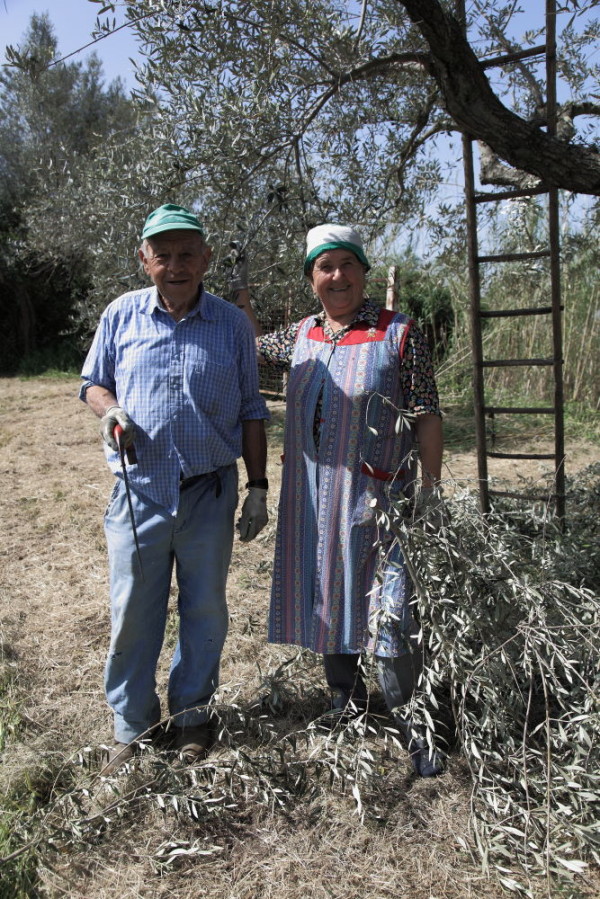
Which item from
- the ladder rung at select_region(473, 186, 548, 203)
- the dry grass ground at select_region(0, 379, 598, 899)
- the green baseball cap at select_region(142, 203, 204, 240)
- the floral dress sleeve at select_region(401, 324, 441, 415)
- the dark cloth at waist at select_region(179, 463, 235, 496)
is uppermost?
the ladder rung at select_region(473, 186, 548, 203)

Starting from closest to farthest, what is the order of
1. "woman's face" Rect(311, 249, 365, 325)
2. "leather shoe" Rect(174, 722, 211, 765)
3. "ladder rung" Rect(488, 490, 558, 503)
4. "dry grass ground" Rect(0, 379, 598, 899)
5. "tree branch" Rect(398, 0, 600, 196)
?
"dry grass ground" Rect(0, 379, 598, 899), "woman's face" Rect(311, 249, 365, 325), "leather shoe" Rect(174, 722, 211, 765), "tree branch" Rect(398, 0, 600, 196), "ladder rung" Rect(488, 490, 558, 503)

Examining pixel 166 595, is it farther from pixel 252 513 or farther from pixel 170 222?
pixel 170 222

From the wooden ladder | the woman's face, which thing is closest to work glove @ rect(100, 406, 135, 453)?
the woman's face

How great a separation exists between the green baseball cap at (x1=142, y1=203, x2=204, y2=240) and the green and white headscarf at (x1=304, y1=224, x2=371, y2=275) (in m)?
0.38

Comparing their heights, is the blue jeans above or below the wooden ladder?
below

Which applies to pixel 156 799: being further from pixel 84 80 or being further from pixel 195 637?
pixel 84 80

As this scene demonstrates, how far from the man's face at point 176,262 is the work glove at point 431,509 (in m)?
1.03

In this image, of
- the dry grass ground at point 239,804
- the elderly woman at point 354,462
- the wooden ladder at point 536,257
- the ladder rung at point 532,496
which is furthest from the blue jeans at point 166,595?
the ladder rung at point 532,496

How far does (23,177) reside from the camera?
49.3ft

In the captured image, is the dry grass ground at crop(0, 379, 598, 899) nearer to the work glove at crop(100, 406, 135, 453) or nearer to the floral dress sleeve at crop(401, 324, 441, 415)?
the work glove at crop(100, 406, 135, 453)

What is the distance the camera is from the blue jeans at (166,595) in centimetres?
251

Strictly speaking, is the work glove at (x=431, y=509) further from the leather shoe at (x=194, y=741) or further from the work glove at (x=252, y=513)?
the leather shoe at (x=194, y=741)

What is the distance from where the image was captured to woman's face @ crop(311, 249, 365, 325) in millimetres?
2473

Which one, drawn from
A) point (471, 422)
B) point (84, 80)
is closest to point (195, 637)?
point (471, 422)
